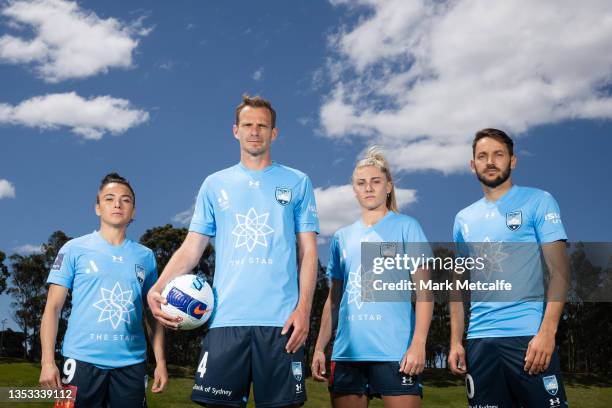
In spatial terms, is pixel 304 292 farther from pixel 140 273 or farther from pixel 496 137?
pixel 496 137

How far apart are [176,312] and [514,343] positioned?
386 cm

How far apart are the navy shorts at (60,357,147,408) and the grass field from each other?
25.9m

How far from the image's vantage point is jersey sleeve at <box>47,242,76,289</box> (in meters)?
8.26

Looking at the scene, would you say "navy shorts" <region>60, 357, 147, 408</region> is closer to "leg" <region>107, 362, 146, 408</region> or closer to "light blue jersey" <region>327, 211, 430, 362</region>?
"leg" <region>107, 362, 146, 408</region>

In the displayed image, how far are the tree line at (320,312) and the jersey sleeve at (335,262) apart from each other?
45925 mm

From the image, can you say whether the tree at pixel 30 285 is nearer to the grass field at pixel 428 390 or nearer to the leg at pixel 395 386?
the grass field at pixel 428 390

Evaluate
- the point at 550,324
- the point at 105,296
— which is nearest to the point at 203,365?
the point at 105,296

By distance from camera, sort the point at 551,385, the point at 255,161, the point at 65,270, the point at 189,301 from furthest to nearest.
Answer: the point at 65,270, the point at 551,385, the point at 255,161, the point at 189,301

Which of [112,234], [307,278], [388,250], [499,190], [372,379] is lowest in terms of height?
[372,379]

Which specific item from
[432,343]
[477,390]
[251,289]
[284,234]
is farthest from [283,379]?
[432,343]

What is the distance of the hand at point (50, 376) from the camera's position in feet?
24.8

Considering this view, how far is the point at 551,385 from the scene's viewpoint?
277 inches

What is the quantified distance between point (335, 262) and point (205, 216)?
2094mm

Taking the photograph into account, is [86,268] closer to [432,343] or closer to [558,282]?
[558,282]
